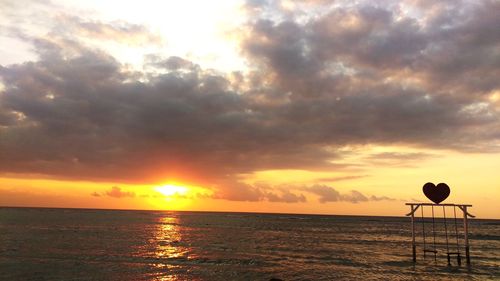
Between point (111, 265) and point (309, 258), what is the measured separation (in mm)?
20722

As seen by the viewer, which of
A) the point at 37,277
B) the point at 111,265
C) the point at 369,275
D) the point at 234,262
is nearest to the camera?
the point at 37,277

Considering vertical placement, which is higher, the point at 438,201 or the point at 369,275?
the point at 438,201

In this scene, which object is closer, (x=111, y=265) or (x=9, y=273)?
(x=9, y=273)

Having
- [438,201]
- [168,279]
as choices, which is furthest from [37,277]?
[438,201]

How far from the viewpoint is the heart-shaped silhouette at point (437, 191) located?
113 feet

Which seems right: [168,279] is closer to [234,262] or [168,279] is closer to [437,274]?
[234,262]

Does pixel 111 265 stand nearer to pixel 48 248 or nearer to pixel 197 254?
pixel 197 254

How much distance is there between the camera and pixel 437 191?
34719 millimetres

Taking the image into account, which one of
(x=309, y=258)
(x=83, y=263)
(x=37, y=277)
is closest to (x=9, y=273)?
(x=37, y=277)

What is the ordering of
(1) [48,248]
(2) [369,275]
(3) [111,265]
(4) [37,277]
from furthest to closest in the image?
(1) [48,248] → (3) [111,265] → (2) [369,275] → (4) [37,277]

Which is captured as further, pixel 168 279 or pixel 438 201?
pixel 438 201

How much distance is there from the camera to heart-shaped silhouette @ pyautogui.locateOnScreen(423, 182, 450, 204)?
3444cm

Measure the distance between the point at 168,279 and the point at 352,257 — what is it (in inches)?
922

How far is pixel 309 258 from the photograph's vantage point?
1666 inches
